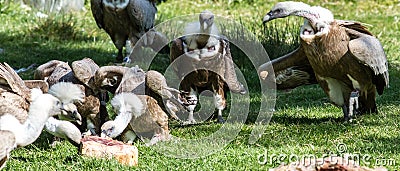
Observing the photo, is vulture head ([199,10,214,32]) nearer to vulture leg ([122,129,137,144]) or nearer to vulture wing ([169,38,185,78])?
vulture wing ([169,38,185,78])

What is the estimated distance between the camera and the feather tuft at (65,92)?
5.85 metres

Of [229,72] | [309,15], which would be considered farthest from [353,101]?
[229,72]

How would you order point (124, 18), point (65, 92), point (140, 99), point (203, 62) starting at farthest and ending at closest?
point (124, 18) < point (203, 62) < point (140, 99) < point (65, 92)

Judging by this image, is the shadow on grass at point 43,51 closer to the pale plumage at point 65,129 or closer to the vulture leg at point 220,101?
Result: the vulture leg at point 220,101

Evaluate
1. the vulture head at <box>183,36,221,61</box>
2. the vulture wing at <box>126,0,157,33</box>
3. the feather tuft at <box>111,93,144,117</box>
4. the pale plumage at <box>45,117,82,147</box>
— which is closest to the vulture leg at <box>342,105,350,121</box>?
the vulture head at <box>183,36,221,61</box>

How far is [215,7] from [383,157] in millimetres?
11246

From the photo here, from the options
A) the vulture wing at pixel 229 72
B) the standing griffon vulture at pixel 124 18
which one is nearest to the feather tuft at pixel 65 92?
the vulture wing at pixel 229 72

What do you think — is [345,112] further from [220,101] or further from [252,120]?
[220,101]

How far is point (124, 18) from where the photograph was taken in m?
11.0

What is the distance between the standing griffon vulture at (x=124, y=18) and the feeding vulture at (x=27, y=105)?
4.66 m

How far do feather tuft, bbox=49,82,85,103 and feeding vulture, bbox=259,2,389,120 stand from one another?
1913 mm

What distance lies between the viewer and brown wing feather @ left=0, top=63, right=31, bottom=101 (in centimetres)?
593

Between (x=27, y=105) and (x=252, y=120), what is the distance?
2.49 m

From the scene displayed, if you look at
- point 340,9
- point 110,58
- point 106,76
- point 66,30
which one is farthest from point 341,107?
point 340,9
